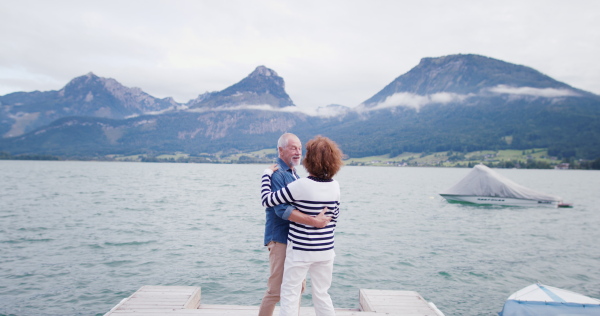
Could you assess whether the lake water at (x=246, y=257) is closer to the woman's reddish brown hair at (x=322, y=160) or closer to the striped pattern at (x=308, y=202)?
the striped pattern at (x=308, y=202)

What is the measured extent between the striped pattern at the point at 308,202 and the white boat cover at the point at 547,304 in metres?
6.01

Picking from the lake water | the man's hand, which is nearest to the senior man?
the man's hand

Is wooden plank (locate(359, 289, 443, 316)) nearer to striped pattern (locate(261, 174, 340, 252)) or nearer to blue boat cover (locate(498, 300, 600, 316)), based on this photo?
blue boat cover (locate(498, 300, 600, 316))

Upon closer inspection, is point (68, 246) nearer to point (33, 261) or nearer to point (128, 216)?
point (33, 261)

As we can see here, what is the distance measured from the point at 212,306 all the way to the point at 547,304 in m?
7.28

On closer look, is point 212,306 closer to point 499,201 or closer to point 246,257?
point 246,257

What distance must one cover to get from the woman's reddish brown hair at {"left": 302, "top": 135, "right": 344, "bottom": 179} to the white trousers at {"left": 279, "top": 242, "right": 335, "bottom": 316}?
1.04 metres

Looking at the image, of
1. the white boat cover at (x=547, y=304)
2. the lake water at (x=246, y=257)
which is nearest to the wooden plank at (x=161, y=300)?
the lake water at (x=246, y=257)

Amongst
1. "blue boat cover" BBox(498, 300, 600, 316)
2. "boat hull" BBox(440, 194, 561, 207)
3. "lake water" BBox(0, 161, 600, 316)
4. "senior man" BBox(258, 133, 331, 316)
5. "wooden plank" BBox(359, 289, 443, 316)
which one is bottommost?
"lake water" BBox(0, 161, 600, 316)

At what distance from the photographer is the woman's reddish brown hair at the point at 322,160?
4.88m

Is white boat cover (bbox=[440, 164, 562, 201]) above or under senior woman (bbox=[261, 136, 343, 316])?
under

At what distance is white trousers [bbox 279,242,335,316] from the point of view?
5.09 meters

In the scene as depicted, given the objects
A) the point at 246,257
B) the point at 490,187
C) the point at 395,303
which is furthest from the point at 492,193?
the point at 395,303

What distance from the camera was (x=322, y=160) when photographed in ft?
16.1
